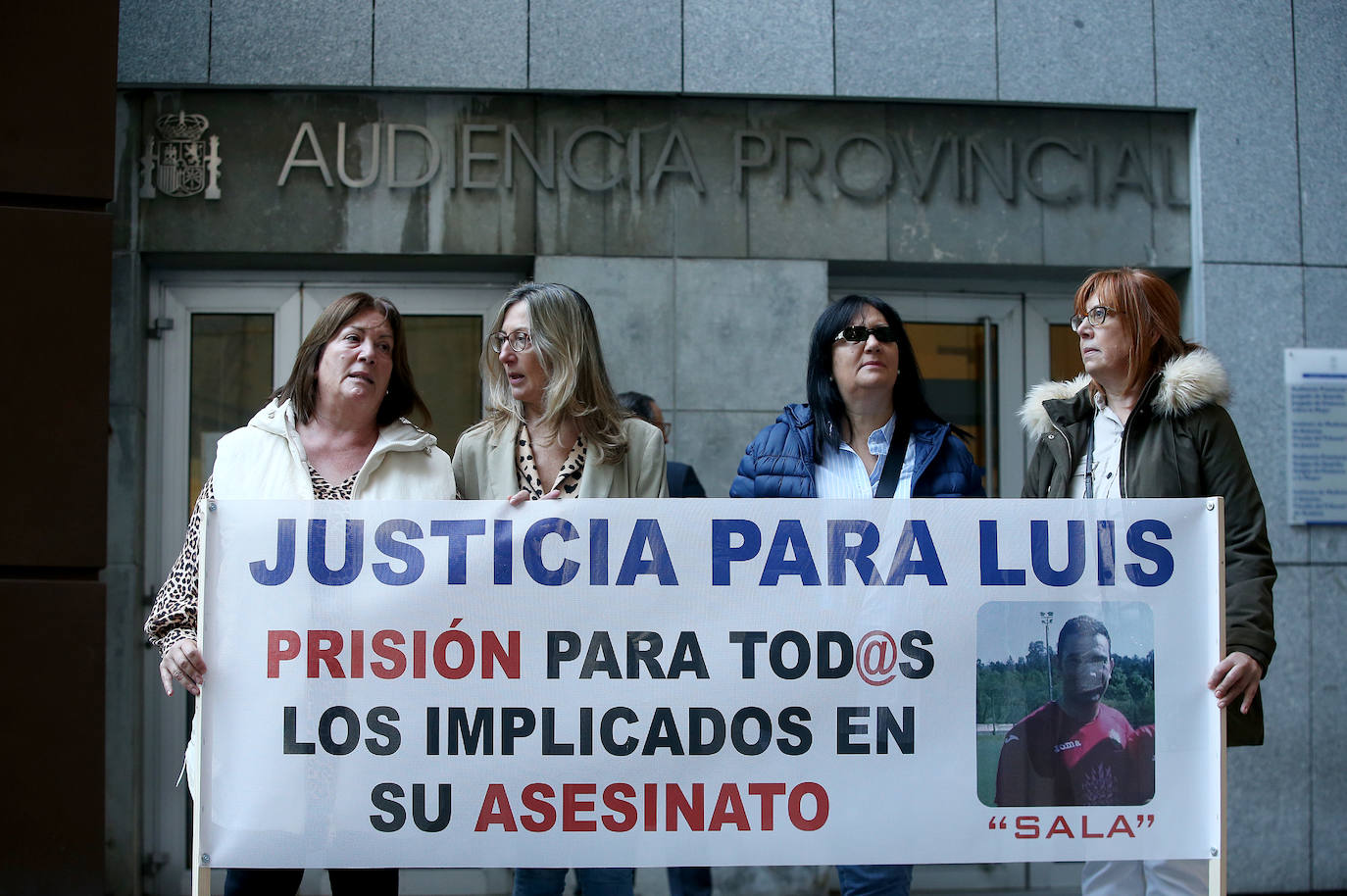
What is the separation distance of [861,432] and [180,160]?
3534mm

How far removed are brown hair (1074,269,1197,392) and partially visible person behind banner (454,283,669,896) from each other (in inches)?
51.7

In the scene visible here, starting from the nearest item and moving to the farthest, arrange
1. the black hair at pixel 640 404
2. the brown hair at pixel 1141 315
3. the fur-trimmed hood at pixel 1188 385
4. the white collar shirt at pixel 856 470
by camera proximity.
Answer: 1. the fur-trimmed hood at pixel 1188 385
2. the brown hair at pixel 1141 315
3. the white collar shirt at pixel 856 470
4. the black hair at pixel 640 404

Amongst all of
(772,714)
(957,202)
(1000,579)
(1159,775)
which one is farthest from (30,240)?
(957,202)

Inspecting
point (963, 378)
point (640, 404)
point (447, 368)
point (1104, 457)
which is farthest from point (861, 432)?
point (447, 368)

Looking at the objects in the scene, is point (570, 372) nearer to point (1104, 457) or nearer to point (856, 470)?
point (856, 470)

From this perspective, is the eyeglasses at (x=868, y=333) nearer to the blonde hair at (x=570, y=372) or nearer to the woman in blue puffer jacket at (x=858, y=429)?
the woman in blue puffer jacket at (x=858, y=429)

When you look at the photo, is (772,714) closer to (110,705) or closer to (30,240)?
(30,240)

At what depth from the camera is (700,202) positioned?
242 inches

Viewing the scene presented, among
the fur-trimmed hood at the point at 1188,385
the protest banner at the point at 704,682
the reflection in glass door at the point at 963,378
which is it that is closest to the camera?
the protest banner at the point at 704,682

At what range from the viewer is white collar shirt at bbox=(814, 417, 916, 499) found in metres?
3.92

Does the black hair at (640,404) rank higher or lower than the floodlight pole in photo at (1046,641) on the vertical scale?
higher

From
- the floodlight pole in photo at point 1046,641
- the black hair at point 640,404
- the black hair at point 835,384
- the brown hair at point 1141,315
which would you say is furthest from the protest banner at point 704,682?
the black hair at point 640,404

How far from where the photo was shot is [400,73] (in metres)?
6.04

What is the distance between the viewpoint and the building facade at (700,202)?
6.01m
